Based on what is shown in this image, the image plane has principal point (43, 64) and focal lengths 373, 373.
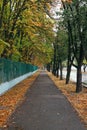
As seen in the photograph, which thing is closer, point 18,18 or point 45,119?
point 45,119

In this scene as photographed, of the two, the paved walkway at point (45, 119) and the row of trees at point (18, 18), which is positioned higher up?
the row of trees at point (18, 18)

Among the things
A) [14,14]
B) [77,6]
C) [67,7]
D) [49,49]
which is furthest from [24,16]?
[49,49]

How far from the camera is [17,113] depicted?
1416 cm

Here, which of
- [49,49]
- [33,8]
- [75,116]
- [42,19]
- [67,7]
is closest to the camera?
[75,116]

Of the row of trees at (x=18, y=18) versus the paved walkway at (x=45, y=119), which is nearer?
the paved walkway at (x=45, y=119)

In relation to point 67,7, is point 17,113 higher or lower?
lower

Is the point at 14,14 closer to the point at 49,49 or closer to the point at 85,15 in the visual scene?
the point at 85,15

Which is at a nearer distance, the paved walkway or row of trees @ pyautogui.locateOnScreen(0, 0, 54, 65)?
the paved walkway

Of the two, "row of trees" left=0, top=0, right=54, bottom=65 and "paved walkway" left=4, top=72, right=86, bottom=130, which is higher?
"row of trees" left=0, top=0, right=54, bottom=65

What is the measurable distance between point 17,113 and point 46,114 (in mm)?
1141

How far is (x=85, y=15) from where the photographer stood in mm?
23094

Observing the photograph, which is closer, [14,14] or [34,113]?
[34,113]

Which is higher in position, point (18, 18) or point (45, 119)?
point (18, 18)

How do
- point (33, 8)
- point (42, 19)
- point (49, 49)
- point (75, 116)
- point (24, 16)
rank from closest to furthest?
1. point (75, 116)
2. point (33, 8)
3. point (24, 16)
4. point (42, 19)
5. point (49, 49)
